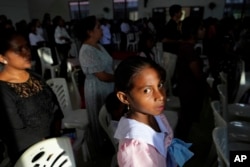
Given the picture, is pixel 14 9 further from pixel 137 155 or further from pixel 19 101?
pixel 137 155

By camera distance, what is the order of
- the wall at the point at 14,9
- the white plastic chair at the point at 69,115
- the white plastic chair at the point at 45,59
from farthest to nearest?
the wall at the point at 14,9
the white plastic chair at the point at 45,59
the white plastic chair at the point at 69,115

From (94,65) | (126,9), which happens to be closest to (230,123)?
(94,65)

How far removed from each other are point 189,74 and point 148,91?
48.9 inches

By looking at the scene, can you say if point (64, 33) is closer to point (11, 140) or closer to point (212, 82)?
point (212, 82)

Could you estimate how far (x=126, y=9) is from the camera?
10.8 meters

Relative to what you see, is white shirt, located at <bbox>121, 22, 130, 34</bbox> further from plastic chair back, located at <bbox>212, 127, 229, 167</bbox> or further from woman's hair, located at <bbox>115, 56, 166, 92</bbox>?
woman's hair, located at <bbox>115, 56, 166, 92</bbox>

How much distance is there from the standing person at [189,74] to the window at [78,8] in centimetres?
1004

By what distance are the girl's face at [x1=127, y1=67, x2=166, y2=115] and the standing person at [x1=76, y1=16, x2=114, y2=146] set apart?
39.9 inches

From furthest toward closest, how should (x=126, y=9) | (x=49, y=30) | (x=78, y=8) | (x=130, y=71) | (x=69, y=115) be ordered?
1. (x=78, y=8)
2. (x=126, y=9)
3. (x=49, y=30)
4. (x=69, y=115)
5. (x=130, y=71)

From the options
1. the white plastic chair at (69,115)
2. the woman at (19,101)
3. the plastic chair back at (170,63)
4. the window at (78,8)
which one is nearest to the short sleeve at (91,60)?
the white plastic chair at (69,115)

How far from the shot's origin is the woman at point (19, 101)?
1156 millimetres

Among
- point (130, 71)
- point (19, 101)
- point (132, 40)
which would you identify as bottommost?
point (132, 40)

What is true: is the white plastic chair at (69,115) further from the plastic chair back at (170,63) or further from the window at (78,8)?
the window at (78,8)

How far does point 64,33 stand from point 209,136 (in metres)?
4.01
